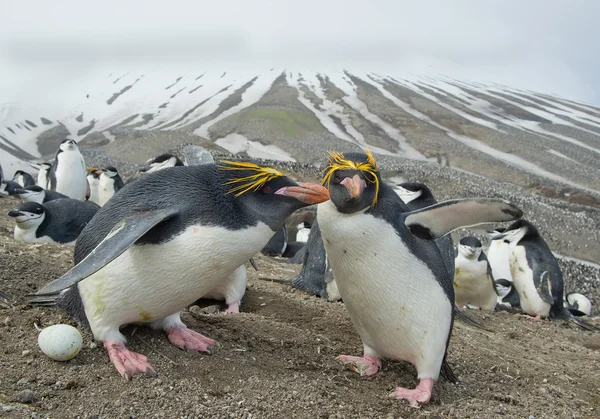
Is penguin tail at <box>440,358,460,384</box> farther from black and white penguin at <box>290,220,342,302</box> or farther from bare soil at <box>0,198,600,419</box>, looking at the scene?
black and white penguin at <box>290,220,342,302</box>

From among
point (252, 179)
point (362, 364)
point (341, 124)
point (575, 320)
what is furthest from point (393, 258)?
point (341, 124)

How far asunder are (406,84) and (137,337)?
43.4 meters

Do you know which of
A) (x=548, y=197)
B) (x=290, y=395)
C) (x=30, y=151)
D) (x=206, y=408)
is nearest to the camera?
(x=206, y=408)

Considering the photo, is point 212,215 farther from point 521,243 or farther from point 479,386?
point 521,243

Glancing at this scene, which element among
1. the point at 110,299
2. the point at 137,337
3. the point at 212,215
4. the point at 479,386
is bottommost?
the point at 479,386

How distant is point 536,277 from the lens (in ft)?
24.9

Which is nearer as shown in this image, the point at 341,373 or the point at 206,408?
the point at 206,408

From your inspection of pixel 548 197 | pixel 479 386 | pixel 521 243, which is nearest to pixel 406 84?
pixel 548 197

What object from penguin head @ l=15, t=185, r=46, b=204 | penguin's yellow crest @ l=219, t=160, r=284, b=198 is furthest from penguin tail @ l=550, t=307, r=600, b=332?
penguin head @ l=15, t=185, r=46, b=204

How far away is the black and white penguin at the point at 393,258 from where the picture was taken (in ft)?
9.05

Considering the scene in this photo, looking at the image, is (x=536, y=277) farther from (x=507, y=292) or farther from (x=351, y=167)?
(x=351, y=167)

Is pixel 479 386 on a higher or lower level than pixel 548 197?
higher

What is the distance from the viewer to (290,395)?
8.17 feet

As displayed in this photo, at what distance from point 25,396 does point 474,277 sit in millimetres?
5927
